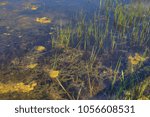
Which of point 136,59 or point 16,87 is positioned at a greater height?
point 136,59

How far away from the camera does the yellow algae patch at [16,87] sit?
4.60 meters

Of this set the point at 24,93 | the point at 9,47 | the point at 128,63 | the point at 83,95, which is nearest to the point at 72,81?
the point at 83,95

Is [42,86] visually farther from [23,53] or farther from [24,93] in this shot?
[23,53]

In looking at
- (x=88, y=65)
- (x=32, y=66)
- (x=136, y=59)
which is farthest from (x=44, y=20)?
(x=136, y=59)

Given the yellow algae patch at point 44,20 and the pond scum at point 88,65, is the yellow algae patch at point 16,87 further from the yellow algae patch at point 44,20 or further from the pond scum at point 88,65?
the yellow algae patch at point 44,20

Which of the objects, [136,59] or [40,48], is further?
[40,48]

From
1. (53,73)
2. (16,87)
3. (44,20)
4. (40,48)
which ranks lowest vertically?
(16,87)

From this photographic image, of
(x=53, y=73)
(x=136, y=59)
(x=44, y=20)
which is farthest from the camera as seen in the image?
(x=44, y=20)

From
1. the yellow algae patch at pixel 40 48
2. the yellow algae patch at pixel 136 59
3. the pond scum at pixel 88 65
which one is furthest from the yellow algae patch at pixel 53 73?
the yellow algae patch at pixel 136 59

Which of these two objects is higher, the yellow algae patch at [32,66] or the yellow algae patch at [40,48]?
the yellow algae patch at [40,48]

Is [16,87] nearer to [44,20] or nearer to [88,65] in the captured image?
[88,65]

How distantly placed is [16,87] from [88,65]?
1.32m

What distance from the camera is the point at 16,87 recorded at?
15.4 ft

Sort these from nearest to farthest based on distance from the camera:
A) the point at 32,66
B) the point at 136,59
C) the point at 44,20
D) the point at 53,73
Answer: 1. the point at 53,73
2. the point at 32,66
3. the point at 136,59
4. the point at 44,20
